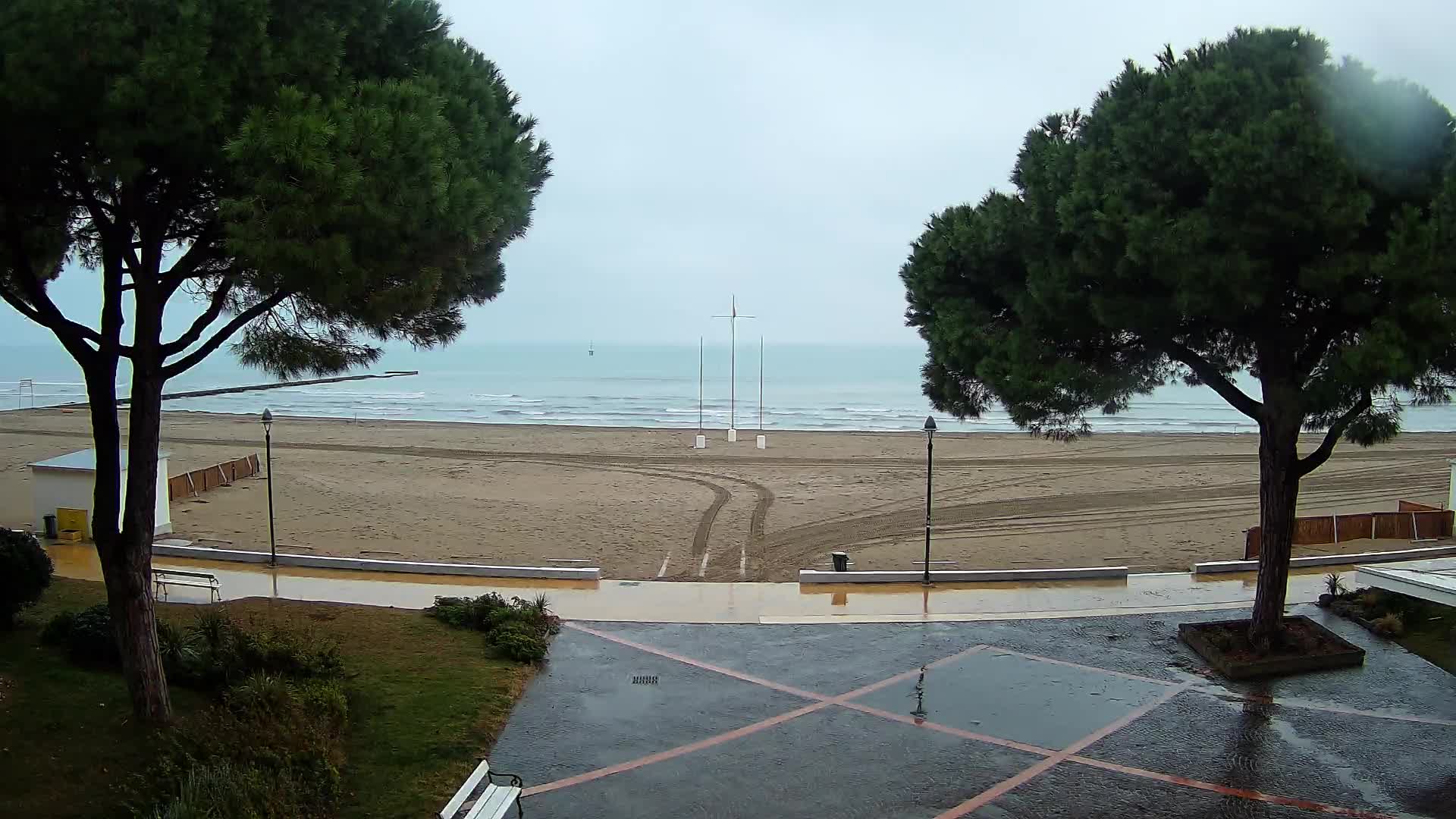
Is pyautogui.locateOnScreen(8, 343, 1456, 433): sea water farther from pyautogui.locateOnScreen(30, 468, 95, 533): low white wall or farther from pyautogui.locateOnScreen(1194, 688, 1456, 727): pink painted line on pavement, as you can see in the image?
pyautogui.locateOnScreen(1194, 688, 1456, 727): pink painted line on pavement

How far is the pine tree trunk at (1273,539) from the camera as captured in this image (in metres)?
10.4

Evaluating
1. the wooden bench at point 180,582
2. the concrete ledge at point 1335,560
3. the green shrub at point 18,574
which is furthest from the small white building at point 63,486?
the concrete ledge at point 1335,560

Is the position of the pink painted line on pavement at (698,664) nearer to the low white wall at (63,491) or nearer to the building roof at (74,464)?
the building roof at (74,464)

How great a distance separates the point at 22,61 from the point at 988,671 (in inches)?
394

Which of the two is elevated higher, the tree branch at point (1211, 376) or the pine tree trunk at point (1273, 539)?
the tree branch at point (1211, 376)

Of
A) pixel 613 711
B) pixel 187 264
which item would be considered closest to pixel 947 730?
pixel 613 711

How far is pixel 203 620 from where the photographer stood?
941 cm

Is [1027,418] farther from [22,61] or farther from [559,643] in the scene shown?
[22,61]

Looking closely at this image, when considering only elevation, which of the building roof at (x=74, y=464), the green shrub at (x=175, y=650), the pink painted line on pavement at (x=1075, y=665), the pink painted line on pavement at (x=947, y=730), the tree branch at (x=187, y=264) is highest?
the tree branch at (x=187, y=264)

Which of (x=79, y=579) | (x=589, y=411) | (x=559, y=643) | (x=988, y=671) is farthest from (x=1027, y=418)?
(x=589, y=411)

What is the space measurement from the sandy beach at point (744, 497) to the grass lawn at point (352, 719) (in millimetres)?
6093

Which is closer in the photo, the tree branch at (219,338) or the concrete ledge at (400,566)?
the tree branch at (219,338)

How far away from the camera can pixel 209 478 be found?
83.4 feet

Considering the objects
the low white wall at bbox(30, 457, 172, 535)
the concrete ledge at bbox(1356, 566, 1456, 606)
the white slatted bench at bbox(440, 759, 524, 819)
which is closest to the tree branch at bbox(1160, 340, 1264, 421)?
the concrete ledge at bbox(1356, 566, 1456, 606)
